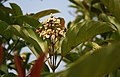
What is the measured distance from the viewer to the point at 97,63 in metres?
0.32

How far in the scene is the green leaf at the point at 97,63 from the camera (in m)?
0.31

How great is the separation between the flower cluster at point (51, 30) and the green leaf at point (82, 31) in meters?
0.10

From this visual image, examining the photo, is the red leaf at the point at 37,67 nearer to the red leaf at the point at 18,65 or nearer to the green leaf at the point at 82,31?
the red leaf at the point at 18,65

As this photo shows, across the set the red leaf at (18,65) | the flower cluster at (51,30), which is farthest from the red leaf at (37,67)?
the flower cluster at (51,30)

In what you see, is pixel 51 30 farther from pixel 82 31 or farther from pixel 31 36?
pixel 82 31

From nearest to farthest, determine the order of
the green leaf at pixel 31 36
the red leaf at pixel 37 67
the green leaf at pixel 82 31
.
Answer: the red leaf at pixel 37 67, the green leaf at pixel 82 31, the green leaf at pixel 31 36

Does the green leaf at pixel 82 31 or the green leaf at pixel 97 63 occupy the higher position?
the green leaf at pixel 97 63

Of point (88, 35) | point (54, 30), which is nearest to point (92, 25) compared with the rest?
point (88, 35)

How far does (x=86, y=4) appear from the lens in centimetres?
293

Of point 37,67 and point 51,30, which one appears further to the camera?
point 51,30

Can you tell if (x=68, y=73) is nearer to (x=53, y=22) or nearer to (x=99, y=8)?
(x=53, y=22)

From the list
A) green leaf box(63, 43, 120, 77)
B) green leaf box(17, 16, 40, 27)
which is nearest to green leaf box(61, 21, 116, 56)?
green leaf box(17, 16, 40, 27)

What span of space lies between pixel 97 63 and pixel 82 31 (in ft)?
2.63

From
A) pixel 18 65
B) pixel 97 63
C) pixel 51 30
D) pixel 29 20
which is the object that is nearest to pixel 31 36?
pixel 51 30
